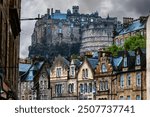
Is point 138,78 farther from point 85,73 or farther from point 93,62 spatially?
point 85,73

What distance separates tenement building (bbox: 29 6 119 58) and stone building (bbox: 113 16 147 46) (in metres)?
1.48

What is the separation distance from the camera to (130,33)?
8831 centimetres

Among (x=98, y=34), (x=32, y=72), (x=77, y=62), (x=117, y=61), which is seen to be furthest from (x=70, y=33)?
(x=98, y=34)

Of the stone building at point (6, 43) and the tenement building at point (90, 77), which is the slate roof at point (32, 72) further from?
the stone building at point (6, 43)

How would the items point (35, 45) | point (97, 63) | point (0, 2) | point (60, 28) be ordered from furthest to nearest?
point (60, 28)
point (97, 63)
point (35, 45)
point (0, 2)

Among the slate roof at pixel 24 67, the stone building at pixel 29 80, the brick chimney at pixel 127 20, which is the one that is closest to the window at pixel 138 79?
the slate roof at pixel 24 67

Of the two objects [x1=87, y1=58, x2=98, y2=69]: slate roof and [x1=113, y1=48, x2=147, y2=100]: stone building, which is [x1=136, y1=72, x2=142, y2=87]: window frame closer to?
[x1=113, y1=48, x2=147, y2=100]: stone building

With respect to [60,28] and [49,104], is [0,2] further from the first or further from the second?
[60,28]

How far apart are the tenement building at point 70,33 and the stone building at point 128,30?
148 cm

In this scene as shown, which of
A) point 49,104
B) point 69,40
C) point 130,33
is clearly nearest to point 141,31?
point 130,33

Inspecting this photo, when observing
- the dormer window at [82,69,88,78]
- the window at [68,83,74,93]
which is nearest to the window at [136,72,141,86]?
the dormer window at [82,69,88,78]

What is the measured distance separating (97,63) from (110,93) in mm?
3877

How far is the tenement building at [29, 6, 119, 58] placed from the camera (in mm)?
60719

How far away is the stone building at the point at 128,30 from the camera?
277ft
